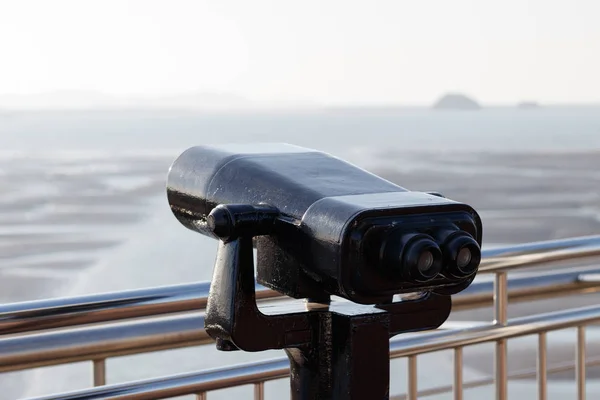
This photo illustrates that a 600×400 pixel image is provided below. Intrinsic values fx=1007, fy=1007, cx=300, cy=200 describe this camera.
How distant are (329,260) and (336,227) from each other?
0.17ft

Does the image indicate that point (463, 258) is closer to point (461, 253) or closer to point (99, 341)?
point (461, 253)

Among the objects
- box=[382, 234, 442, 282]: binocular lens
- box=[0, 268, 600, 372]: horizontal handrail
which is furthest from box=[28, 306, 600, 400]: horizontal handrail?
box=[382, 234, 442, 282]: binocular lens

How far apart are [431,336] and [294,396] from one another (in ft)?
2.50

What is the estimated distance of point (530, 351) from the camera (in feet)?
25.9

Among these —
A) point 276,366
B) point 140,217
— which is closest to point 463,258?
point 276,366

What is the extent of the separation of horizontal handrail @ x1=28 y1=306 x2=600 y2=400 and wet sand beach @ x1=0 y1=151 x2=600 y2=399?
3.69 m

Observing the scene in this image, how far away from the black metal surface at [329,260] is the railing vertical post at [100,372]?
0.49 meters

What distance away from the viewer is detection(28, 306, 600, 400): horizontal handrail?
194cm

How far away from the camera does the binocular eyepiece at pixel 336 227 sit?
1431 millimetres

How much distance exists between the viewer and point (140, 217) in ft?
66.2

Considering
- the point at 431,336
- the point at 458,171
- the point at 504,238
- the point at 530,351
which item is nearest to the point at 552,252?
the point at 431,336

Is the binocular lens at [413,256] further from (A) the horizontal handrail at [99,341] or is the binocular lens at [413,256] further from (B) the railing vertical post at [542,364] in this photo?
(B) the railing vertical post at [542,364]

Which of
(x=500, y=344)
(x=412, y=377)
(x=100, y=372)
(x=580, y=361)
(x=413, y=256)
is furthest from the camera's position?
(x=580, y=361)

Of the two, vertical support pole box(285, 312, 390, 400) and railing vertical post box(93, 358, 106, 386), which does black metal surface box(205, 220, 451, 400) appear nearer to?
vertical support pole box(285, 312, 390, 400)
